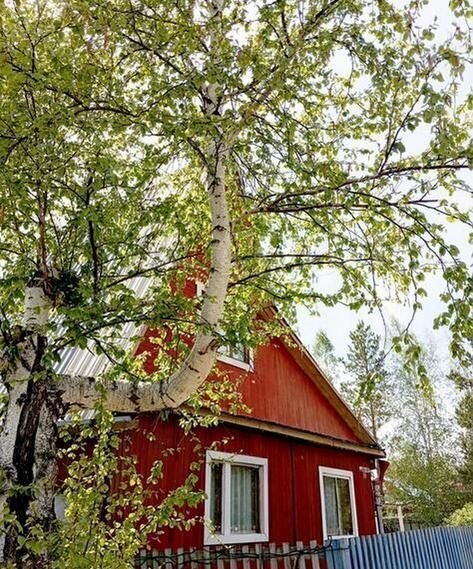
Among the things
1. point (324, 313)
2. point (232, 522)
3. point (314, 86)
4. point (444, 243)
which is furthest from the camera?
point (232, 522)

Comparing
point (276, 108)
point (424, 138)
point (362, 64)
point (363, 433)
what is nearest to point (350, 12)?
point (362, 64)

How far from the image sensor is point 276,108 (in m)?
4.41

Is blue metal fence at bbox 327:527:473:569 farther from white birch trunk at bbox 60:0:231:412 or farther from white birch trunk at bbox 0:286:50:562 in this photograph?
white birch trunk at bbox 0:286:50:562

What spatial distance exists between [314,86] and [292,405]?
598 centimetres

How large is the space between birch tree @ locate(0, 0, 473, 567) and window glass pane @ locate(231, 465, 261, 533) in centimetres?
317

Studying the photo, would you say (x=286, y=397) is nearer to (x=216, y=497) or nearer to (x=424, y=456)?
(x=216, y=497)

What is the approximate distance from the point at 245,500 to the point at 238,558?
2.60 metres

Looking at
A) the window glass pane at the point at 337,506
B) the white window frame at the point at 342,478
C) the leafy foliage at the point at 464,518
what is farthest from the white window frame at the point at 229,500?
the leafy foliage at the point at 464,518

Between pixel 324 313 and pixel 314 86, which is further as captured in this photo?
pixel 324 313

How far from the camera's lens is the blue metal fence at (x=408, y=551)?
439cm

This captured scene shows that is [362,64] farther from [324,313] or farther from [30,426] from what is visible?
[30,426]

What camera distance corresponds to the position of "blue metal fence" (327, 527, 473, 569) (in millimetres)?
4395

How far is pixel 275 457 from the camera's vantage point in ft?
26.0

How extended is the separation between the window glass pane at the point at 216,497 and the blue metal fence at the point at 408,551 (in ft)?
8.26
